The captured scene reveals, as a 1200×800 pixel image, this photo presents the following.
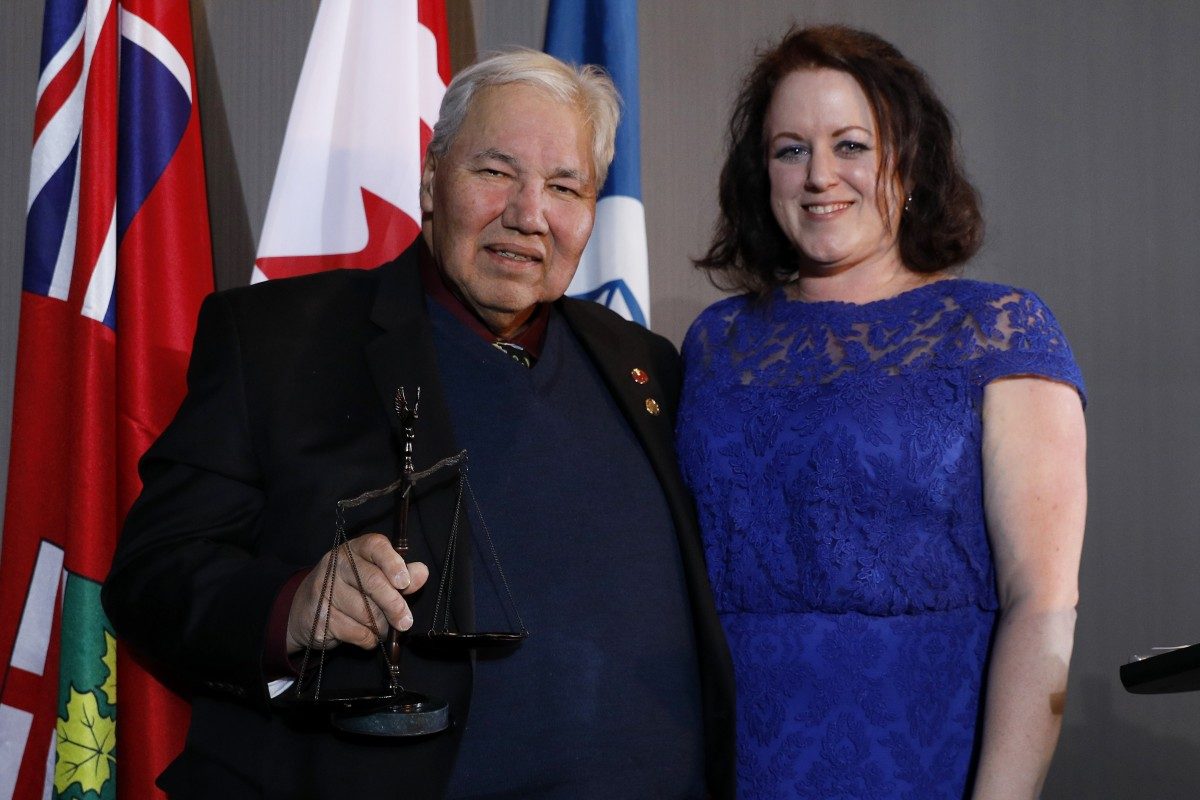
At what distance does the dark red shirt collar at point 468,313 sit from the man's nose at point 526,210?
6.3 inches

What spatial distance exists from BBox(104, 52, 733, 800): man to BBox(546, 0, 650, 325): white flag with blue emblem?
2.23 feet

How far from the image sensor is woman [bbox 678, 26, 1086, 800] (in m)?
1.83

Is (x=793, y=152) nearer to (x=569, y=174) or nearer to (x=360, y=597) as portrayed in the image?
(x=569, y=174)

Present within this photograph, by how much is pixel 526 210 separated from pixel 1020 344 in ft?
2.64

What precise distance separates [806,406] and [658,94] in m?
1.52

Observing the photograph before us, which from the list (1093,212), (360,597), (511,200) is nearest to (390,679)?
(360,597)

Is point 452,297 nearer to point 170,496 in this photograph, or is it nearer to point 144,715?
point 170,496

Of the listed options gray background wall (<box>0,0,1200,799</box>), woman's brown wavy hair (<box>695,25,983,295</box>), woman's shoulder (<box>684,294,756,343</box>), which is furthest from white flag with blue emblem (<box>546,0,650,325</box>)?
woman's brown wavy hair (<box>695,25,983,295</box>)

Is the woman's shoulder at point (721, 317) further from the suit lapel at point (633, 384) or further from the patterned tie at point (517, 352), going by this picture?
the patterned tie at point (517, 352)

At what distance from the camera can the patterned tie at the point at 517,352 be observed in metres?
2.04

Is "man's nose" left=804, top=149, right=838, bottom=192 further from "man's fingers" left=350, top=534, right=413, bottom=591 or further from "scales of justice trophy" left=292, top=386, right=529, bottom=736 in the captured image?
"man's fingers" left=350, top=534, right=413, bottom=591

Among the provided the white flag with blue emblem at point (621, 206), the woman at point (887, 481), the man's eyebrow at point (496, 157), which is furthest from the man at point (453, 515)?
the white flag with blue emblem at point (621, 206)

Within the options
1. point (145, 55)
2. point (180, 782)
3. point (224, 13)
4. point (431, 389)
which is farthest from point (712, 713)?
point (224, 13)

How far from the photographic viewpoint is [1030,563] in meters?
1.82
